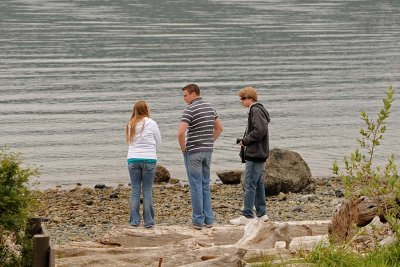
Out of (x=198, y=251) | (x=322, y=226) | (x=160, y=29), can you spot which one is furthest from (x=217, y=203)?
(x=160, y=29)

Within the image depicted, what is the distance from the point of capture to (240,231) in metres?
11.8

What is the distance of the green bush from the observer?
9383 millimetres

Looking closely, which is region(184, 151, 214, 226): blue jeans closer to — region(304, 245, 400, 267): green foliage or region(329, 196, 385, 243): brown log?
region(329, 196, 385, 243): brown log

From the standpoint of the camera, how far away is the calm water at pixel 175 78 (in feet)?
92.6

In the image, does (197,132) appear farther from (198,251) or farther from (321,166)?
(321,166)

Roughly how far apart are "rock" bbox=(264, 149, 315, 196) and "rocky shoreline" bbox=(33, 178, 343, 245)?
221 mm

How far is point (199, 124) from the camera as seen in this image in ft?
44.3

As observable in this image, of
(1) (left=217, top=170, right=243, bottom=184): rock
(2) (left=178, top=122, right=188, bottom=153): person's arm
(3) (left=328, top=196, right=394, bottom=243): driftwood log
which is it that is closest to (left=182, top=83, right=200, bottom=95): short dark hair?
(2) (left=178, top=122, right=188, bottom=153): person's arm

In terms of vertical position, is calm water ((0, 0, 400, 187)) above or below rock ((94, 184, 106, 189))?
above

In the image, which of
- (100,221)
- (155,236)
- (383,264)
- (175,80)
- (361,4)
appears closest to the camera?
(383,264)

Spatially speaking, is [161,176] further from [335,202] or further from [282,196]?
[335,202]

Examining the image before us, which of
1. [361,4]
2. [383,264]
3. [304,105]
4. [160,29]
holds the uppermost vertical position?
[361,4]

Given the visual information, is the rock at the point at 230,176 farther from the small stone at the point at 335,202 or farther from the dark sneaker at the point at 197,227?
the dark sneaker at the point at 197,227

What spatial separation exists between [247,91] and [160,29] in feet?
194
